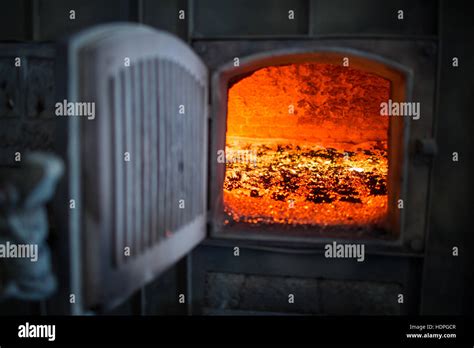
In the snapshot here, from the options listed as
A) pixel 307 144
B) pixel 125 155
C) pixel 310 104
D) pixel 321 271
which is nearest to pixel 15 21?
pixel 125 155

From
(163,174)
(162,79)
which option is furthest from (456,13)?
(163,174)

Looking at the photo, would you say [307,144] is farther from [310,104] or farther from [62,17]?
[62,17]

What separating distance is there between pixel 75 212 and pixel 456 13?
2.23 m

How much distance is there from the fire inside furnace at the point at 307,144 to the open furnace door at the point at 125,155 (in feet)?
3.51

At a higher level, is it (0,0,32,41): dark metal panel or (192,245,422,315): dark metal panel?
(0,0,32,41): dark metal panel

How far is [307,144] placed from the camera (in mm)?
5363

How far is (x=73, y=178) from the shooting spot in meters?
1.17

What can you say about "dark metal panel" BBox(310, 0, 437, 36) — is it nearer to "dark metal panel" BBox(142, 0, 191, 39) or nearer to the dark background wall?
the dark background wall

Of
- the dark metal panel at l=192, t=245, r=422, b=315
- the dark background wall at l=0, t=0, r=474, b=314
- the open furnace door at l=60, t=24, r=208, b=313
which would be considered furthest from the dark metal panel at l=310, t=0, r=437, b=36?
the dark metal panel at l=192, t=245, r=422, b=315

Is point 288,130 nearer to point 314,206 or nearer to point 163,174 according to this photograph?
point 314,206

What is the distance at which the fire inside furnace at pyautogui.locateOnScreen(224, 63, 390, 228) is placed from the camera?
3.05m

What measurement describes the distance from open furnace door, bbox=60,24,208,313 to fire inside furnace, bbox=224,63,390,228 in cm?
107

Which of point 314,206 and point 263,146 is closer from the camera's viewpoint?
point 314,206

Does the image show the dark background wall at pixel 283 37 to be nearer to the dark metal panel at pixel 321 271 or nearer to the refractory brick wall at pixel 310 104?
the dark metal panel at pixel 321 271
